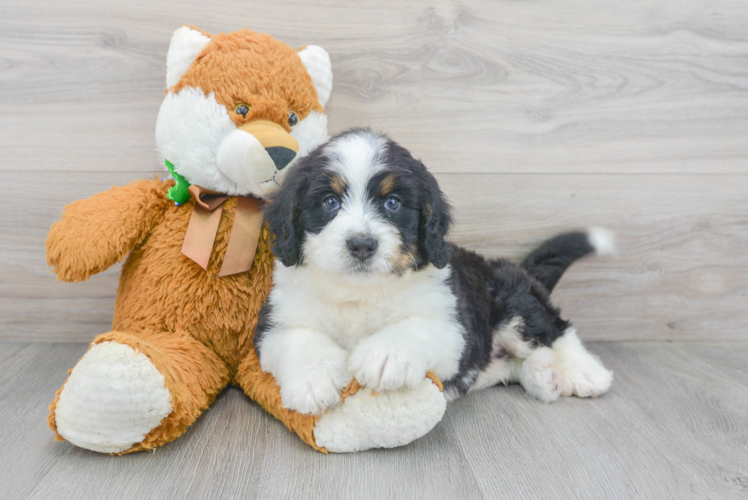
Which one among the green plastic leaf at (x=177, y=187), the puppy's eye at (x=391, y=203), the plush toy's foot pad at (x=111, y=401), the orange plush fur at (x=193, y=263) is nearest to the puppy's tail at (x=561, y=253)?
the puppy's eye at (x=391, y=203)

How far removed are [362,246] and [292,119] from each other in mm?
683

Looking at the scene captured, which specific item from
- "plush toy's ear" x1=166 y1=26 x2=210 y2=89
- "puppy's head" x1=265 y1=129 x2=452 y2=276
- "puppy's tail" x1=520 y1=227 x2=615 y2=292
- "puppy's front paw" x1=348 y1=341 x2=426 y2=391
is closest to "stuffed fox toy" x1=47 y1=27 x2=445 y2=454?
"plush toy's ear" x1=166 y1=26 x2=210 y2=89

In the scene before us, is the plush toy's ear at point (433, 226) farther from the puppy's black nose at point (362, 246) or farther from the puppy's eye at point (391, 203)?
the puppy's black nose at point (362, 246)

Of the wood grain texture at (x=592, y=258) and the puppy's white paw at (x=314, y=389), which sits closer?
the puppy's white paw at (x=314, y=389)

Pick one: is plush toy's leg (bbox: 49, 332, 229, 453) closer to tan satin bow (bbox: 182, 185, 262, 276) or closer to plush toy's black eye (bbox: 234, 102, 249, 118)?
tan satin bow (bbox: 182, 185, 262, 276)

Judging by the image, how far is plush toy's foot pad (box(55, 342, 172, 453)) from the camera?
134 centimetres

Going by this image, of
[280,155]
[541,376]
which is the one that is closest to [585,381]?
[541,376]

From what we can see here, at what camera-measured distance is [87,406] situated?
1351mm

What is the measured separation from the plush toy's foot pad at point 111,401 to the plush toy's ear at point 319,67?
115cm

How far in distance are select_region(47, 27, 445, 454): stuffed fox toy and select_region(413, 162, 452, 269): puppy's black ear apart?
14.8 inches

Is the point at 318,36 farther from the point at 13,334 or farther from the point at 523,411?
the point at 13,334

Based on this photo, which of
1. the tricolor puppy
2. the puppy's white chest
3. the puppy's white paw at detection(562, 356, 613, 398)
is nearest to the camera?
the tricolor puppy

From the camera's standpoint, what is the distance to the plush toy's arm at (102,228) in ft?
5.51

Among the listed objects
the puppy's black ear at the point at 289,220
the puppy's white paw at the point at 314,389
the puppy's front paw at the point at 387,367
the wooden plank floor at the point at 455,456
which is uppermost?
the puppy's black ear at the point at 289,220
